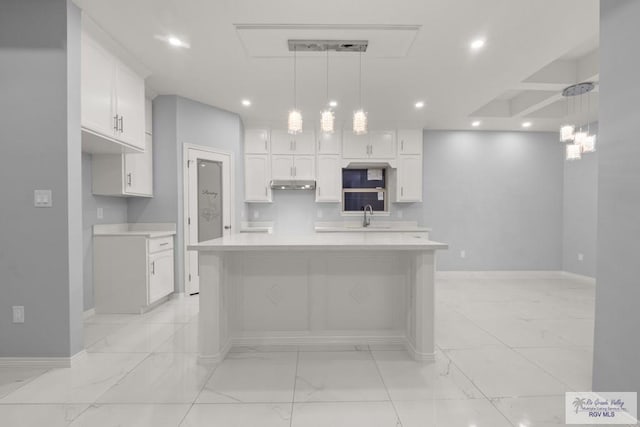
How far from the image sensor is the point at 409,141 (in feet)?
17.5

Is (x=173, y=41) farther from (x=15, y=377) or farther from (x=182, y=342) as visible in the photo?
(x=15, y=377)

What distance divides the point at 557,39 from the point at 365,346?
10.4ft

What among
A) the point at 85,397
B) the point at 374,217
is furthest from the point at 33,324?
the point at 374,217

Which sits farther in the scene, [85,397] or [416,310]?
[416,310]

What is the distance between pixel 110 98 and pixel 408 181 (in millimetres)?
4323

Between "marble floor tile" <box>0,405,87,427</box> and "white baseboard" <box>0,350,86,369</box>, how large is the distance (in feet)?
1.49

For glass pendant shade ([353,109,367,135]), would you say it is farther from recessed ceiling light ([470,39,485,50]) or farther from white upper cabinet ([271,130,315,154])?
white upper cabinet ([271,130,315,154])

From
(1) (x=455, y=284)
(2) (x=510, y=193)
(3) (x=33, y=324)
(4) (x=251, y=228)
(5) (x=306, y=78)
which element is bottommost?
(1) (x=455, y=284)

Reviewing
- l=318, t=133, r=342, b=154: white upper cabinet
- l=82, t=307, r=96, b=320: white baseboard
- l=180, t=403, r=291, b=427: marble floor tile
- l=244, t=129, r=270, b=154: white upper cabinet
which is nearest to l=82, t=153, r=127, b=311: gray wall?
l=82, t=307, r=96, b=320: white baseboard

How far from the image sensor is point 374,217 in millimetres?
5617

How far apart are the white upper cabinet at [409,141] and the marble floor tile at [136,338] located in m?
4.31

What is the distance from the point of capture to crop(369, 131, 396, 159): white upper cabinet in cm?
533

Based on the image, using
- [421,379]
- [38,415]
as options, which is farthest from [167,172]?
[421,379]

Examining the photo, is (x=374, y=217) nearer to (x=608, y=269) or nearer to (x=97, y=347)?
(x=608, y=269)
